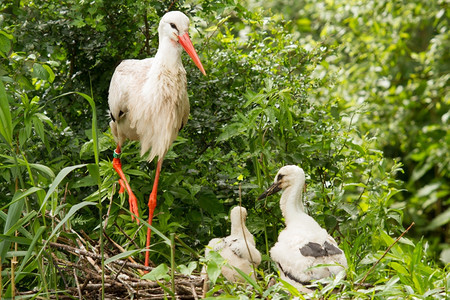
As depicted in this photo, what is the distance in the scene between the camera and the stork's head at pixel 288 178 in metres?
4.00

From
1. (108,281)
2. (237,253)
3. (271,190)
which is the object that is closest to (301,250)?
(237,253)

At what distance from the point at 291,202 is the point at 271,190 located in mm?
185

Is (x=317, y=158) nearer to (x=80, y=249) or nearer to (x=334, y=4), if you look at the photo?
(x=80, y=249)

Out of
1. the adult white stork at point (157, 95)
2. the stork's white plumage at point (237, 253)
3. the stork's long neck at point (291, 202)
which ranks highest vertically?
the adult white stork at point (157, 95)

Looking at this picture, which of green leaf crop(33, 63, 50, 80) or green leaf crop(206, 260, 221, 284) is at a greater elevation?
green leaf crop(33, 63, 50, 80)

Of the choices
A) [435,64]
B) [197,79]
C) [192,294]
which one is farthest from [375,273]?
[435,64]

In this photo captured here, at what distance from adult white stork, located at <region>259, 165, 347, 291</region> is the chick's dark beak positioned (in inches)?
4.2

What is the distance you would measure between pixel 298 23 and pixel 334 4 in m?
0.62

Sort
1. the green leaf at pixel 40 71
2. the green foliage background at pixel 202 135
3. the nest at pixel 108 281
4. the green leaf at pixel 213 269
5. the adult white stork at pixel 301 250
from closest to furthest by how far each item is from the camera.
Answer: the green leaf at pixel 213 269, the nest at pixel 108 281, the adult white stork at pixel 301 250, the green leaf at pixel 40 71, the green foliage background at pixel 202 135

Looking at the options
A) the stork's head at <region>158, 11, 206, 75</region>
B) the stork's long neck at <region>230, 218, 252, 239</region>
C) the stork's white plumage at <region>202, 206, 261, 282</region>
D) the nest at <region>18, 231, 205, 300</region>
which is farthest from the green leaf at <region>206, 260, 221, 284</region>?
the stork's head at <region>158, 11, 206, 75</region>

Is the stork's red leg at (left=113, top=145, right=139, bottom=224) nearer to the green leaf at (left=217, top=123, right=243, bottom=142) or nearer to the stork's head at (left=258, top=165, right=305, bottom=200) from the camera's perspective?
the green leaf at (left=217, top=123, right=243, bottom=142)

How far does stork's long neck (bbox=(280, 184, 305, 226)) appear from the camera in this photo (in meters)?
3.93

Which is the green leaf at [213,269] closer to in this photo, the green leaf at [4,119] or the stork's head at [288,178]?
the green leaf at [4,119]

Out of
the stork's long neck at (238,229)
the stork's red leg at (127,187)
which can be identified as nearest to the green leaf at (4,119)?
the stork's red leg at (127,187)
